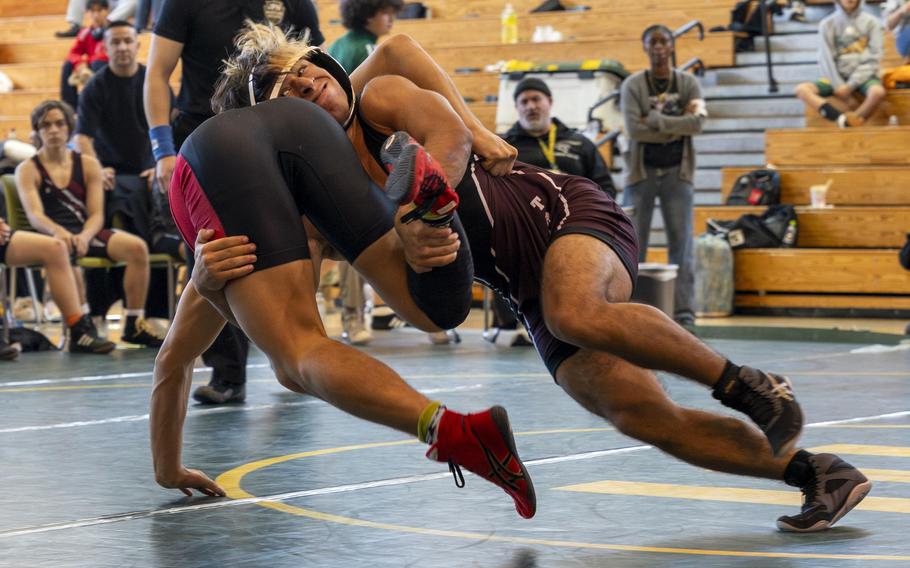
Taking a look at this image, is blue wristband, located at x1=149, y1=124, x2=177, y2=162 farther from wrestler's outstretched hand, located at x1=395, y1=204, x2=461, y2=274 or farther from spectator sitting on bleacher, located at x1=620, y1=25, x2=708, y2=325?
spectator sitting on bleacher, located at x1=620, y1=25, x2=708, y2=325

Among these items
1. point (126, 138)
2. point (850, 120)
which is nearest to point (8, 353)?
point (126, 138)

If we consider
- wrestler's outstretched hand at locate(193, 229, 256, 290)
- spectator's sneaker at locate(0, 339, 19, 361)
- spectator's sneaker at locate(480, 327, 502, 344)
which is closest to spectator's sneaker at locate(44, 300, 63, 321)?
spectator's sneaker at locate(0, 339, 19, 361)

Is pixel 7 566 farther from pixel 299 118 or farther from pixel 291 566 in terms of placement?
pixel 299 118

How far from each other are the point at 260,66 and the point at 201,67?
6.83 feet

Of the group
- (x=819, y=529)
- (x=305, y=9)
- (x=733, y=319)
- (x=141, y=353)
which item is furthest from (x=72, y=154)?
(x=819, y=529)

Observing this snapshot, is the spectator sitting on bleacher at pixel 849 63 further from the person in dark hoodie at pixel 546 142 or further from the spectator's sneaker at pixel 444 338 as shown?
the spectator's sneaker at pixel 444 338

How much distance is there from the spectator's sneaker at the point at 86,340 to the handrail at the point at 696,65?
20.3 feet

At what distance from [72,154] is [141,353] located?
1371 millimetres

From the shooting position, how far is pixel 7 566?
8.29ft

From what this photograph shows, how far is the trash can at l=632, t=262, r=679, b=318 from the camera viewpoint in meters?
7.73

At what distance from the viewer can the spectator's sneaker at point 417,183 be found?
2576 millimetres

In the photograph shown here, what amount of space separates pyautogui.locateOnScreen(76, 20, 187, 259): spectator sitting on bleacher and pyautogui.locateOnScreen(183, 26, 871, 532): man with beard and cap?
5.31m

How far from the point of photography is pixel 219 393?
201 inches

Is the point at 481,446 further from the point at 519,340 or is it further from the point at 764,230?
the point at 764,230
